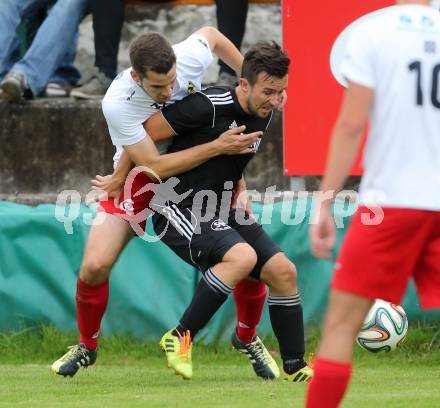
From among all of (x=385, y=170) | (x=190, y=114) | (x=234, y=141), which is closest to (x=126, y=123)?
(x=190, y=114)

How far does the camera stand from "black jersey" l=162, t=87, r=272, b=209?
6559 millimetres

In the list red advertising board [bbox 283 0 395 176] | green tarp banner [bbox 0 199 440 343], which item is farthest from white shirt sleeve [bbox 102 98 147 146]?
red advertising board [bbox 283 0 395 176]

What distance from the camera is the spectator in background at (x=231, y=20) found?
9.43 m

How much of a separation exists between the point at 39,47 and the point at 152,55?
12.4 feet

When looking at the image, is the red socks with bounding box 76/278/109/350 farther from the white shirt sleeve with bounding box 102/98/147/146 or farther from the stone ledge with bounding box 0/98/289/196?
the stone ledge with bounding box 0/98/289/196

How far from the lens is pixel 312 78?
815cm

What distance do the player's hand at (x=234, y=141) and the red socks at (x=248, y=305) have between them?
2.75 feet

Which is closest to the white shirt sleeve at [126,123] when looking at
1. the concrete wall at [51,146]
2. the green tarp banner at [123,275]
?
the green tarp banner at [123,275]

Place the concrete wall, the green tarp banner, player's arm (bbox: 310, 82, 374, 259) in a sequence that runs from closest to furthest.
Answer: player's arm (bbox: 310, 82, 374, 259), the green tarp banner, the concrete wall

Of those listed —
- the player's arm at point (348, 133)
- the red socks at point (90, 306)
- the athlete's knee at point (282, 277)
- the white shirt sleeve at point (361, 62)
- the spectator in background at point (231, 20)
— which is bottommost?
the red socks at point (90, 306)

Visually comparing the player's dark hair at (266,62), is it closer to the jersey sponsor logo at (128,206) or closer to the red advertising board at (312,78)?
the jersey sponsor logo at (128,206)

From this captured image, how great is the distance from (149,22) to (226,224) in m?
4.33

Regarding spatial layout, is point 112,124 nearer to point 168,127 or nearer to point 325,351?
point 168,127

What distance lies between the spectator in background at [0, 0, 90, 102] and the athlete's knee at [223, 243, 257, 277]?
3.92m
